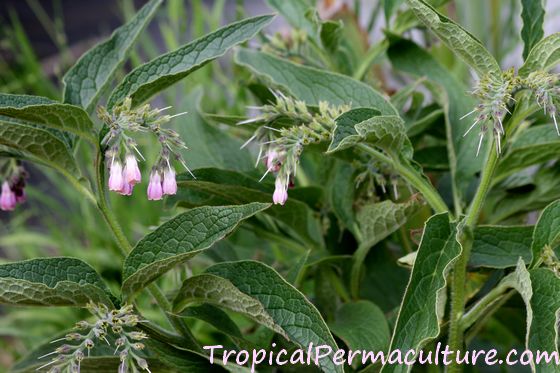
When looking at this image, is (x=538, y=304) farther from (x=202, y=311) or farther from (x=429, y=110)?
(x=429, y=110)

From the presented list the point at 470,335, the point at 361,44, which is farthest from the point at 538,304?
the point at 361,44

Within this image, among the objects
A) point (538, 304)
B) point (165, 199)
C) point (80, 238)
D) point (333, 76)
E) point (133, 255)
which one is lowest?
point (538, 304)

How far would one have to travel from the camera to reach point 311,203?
1.18m

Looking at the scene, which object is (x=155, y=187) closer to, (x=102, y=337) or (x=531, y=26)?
(x=102, y=337)

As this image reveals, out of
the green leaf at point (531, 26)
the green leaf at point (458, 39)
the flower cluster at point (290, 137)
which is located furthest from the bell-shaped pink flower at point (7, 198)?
the green leaf at point (531, 26)

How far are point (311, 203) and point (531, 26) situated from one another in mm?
381

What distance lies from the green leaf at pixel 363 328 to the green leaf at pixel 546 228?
0.20 meters

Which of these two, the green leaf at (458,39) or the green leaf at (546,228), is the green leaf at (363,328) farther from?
the green leaf at (458,39)

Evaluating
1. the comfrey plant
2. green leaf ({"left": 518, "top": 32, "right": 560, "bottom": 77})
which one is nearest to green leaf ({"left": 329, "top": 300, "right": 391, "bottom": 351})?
the comfrey plant

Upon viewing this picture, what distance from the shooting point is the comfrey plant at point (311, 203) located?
0.83 metres

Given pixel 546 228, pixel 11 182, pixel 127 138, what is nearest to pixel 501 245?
pixel 546 228

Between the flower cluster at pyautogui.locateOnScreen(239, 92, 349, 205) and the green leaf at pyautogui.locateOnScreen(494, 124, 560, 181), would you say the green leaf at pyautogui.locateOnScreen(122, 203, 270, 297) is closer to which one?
the flower cluster at pyautogui.locateOnScreen(239, 92, 349, 205)

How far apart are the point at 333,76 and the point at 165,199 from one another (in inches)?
10.4

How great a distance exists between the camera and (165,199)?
1062 mm
